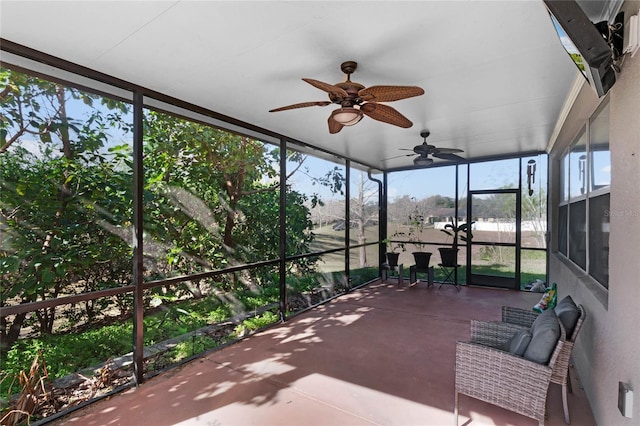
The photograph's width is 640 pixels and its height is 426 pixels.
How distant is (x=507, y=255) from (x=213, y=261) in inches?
229

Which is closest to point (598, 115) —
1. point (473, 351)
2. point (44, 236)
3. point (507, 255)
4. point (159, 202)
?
point (473, 351)

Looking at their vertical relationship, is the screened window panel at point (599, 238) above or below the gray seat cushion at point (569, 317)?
above

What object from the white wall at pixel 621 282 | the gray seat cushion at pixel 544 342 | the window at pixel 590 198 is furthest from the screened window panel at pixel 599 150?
the gray seat cushion at pixel 544 342

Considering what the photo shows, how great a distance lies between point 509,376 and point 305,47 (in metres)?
2.67

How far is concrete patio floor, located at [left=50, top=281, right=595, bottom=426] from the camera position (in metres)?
2.19

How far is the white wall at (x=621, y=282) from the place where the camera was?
1448 mm

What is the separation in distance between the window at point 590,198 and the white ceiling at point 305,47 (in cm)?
52

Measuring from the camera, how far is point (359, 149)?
5.53 metres

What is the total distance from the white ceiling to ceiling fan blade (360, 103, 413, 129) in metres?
0.28

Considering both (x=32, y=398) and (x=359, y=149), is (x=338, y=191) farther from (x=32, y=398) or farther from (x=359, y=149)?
Answer: (x=32, y=398)

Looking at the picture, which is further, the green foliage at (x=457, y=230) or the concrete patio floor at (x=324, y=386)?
the green foliage at (x=457, y=230)

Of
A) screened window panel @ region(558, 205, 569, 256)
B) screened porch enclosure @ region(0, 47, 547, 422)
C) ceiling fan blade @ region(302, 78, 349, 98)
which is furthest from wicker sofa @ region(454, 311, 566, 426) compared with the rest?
screened window panel @ region(558, 205, 569, 256)

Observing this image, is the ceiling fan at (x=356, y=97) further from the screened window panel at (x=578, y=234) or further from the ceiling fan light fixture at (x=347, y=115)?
the screened window panel at (x=578, y=234)

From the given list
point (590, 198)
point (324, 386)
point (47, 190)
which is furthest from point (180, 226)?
point (590, 198)
